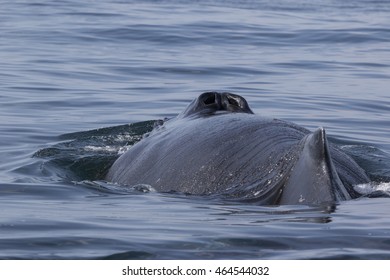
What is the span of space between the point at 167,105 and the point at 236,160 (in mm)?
8081

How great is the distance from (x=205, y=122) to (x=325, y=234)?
2.96m

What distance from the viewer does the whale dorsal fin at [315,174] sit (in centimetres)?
756

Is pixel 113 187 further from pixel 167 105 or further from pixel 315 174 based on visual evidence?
pixel 167 105

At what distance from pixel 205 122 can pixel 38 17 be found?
19.9 metres

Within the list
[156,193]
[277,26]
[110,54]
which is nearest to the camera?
[156,193]

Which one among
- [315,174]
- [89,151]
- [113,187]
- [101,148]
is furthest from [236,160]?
[101,148]

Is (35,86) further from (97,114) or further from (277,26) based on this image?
(277,26)

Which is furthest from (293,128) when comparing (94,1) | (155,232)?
(94,1)

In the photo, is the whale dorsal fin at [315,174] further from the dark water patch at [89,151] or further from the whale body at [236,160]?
the dark water patch at [89,151]

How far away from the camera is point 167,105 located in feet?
56.6

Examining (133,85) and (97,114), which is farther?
(133,85)

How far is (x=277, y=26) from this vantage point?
1131 inches

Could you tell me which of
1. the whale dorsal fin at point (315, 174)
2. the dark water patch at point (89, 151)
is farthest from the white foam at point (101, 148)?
the whale dorsal fin at point (315, 174)
